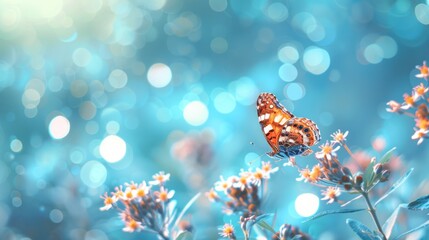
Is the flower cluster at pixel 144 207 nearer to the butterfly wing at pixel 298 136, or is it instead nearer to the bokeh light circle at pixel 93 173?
Answer: the butterfly wing at pixel 298 136

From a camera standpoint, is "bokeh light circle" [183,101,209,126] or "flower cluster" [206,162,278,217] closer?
"flower cluster" [206,162,278,217]

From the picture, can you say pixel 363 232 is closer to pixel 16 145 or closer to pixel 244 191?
pixel 244 191

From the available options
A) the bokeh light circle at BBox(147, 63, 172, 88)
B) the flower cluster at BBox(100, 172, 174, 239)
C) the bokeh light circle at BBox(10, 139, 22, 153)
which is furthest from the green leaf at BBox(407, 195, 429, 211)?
the bokeh light circle at BBox(147, 63, 172, 88)

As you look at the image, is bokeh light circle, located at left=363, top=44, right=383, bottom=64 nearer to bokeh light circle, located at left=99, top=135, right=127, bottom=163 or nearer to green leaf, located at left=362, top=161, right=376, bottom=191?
bokeh light circle, located at left=99, top=135, right=127, bottom=163

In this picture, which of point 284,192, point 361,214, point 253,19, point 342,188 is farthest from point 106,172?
point 342,188

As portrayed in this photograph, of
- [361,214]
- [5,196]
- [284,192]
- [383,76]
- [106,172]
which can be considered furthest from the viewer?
[383,76]

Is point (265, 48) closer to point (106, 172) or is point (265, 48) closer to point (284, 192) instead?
point (106, 172)
